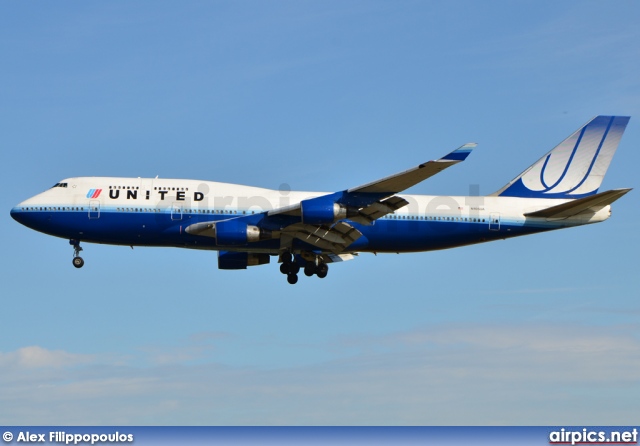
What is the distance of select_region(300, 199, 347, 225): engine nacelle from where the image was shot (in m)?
44.0

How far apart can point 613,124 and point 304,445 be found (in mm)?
25394

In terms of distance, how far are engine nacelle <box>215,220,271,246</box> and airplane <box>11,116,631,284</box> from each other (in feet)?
0.16

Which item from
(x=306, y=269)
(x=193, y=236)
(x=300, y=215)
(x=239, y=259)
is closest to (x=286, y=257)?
(x=306, y=269)

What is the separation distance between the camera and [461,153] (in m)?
40.8

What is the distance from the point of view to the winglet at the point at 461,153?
40656 mm

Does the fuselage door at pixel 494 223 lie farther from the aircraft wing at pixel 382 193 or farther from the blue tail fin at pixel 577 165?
the aircraft wing at pixel 382 193

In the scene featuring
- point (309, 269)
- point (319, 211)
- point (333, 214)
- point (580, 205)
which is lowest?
point (309, 269)

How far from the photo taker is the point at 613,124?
175ft

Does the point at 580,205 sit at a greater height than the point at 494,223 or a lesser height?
greater

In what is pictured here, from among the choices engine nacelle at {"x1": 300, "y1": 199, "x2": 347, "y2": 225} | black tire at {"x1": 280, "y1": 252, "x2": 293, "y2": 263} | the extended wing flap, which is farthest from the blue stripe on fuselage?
engine nacelle at {"x1": 300, "y1": 199, "x2": 347, "y2": 225}

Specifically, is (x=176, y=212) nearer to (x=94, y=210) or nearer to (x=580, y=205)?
(x=94, y=210)

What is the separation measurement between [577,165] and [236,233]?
2036 centimetres

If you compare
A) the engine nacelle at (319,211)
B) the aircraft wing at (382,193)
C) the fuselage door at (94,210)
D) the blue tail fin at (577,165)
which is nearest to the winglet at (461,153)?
the aircraft wing at (382,193)

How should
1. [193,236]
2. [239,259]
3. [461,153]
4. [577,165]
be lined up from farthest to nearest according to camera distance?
[577,165] < [239,259] < [193,236] < [461,153]
